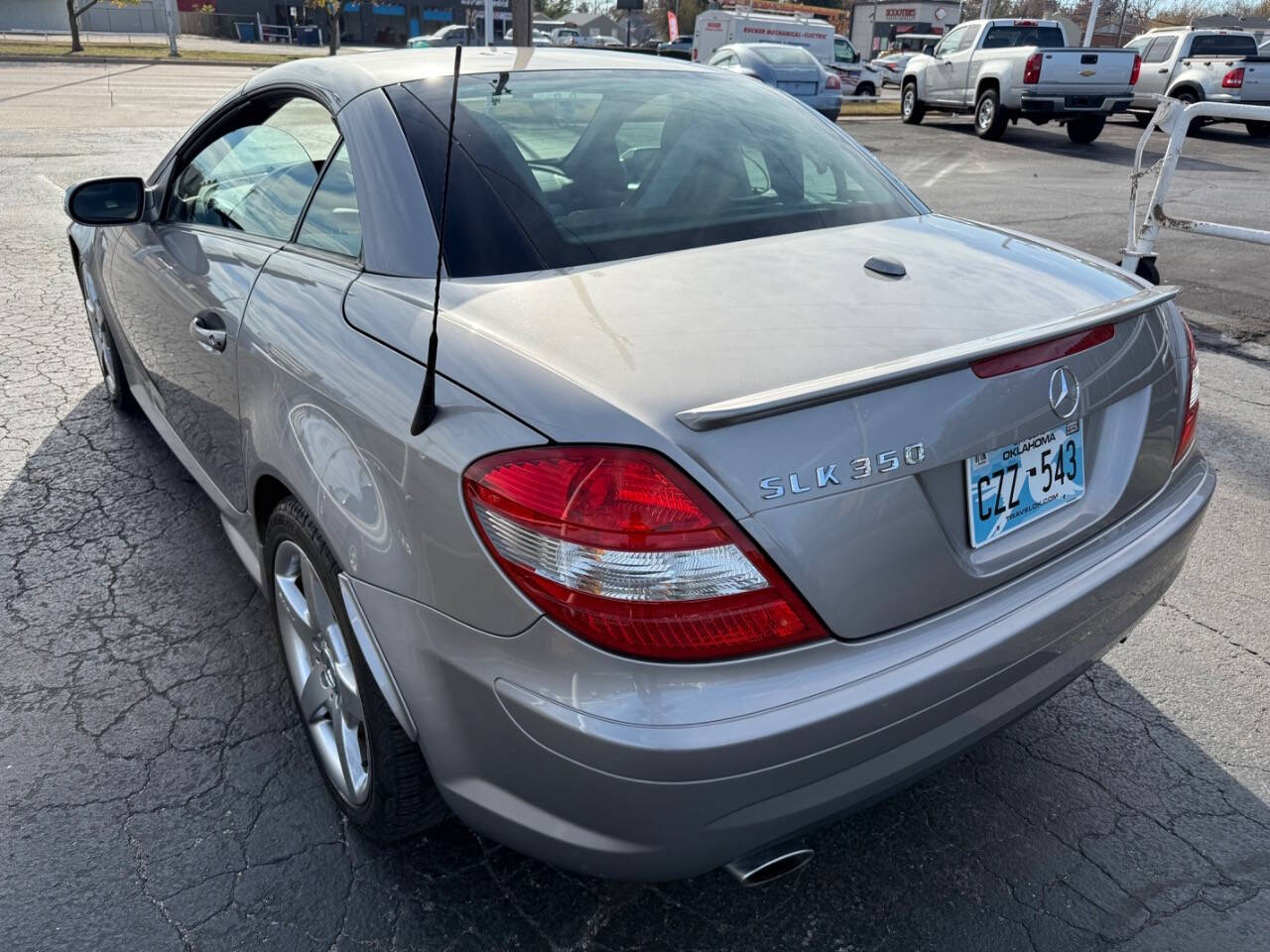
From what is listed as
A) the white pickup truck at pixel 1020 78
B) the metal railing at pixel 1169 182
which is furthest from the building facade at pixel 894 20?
the metal railing at pixel 1169 182

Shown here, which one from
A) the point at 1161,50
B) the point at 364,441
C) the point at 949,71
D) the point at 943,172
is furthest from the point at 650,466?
the point at 1161,50

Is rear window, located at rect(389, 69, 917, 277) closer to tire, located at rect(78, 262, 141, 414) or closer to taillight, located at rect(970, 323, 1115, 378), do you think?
taillight, located at rect(970, 323, 1115, 378)

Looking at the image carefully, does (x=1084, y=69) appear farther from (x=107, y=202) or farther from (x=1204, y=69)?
(x=107, y=202)

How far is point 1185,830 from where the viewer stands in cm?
227

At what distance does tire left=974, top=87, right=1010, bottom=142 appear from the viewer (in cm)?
1730

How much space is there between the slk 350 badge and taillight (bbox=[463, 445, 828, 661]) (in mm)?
88

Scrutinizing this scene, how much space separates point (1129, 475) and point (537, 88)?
170 cm

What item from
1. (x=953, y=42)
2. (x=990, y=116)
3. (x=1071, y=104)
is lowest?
(x=990, y=116)

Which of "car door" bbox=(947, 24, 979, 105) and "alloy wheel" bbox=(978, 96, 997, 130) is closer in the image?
"alloy wheel" bbox=(978, 96, 997, 130)

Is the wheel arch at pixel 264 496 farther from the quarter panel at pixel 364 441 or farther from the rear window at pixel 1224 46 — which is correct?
the rear window at pixel 1224 46

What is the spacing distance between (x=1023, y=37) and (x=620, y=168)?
19.4 m

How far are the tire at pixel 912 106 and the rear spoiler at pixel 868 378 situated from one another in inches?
798

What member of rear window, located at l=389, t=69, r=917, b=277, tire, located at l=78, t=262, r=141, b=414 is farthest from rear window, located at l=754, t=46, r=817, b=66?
rear window, located at l=389, t=69, r=917, b=277

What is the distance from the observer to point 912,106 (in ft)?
67.3
